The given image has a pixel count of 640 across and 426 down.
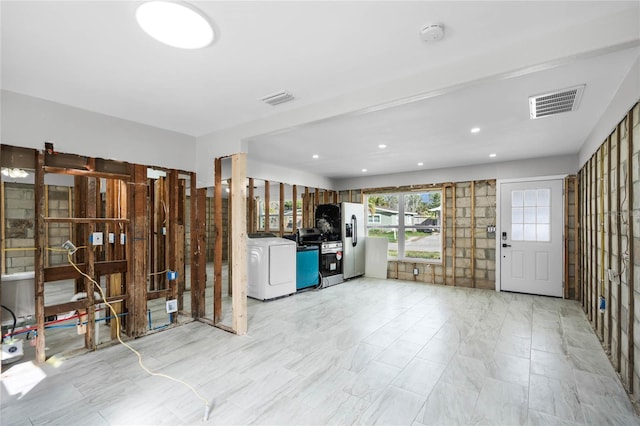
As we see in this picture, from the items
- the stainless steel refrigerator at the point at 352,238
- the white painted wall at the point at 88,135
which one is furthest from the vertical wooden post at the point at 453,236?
the white painted wall at the point at 88,135

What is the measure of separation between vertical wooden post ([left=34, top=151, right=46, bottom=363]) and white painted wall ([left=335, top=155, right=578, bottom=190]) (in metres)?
5.85

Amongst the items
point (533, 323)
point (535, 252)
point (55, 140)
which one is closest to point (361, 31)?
point (55, 140)

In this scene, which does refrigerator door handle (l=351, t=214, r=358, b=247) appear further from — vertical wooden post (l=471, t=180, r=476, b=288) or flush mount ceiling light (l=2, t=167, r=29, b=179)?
flush mount ceiling light (l=2, t=167, r=29, b=179)

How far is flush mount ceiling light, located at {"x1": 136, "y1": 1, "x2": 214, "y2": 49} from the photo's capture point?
5.40 ft

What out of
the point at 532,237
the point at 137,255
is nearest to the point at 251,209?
the point at 137,255

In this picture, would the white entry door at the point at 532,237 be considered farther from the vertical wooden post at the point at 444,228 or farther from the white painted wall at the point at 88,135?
the white painted wall at the point at 88,135

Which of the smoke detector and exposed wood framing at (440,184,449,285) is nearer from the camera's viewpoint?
the smoke detector

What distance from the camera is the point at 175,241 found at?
12.9ft

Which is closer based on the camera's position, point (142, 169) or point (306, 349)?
point (306, 349)

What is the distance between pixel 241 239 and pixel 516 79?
3088mm

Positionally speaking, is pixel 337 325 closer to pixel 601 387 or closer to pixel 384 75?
pixel 601 387

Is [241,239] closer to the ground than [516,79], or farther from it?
closer to the ground

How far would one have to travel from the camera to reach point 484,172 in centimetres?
584

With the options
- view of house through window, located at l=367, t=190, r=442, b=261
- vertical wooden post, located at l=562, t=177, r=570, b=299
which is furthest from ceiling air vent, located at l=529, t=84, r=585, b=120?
view of house through window, located at l=367, t=190, r=442, b=261
